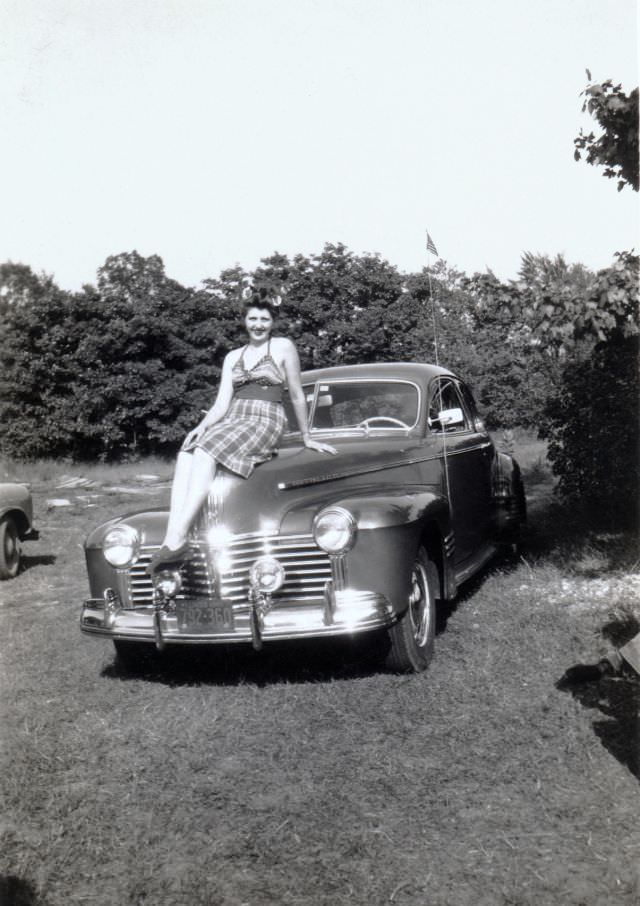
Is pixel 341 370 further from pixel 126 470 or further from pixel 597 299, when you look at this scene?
pixel 126 470

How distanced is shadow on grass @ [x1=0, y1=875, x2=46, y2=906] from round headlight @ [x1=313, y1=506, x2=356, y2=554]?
77.1 inches

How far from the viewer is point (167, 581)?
14.0 ft

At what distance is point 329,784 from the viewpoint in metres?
3.23

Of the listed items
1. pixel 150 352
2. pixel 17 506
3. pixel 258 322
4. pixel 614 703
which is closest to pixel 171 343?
pixel 150 352

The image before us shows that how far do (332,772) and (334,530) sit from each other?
118 centimetres

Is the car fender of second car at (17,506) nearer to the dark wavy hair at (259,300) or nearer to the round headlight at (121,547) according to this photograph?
the round headlight at (121,547)

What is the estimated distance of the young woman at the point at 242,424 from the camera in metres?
4.27

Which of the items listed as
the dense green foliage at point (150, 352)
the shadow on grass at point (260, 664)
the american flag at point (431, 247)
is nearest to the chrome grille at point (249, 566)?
the shadow on grass at point (260, 664)

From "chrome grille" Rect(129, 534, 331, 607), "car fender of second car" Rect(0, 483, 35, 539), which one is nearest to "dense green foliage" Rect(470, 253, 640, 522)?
"chrome grille" Rect(129, 534, 331, 607)

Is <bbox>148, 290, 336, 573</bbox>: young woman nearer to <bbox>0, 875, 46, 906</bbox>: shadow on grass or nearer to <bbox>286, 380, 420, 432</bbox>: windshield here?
<bbox>286, 380, 420, 432</bbox>: windshield

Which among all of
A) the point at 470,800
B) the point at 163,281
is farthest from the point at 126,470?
the point at 470,800

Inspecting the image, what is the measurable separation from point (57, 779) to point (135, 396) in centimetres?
2329

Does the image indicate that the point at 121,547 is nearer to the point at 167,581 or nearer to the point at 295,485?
the point at 167,581

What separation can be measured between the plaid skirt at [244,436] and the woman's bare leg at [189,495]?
0.06m
